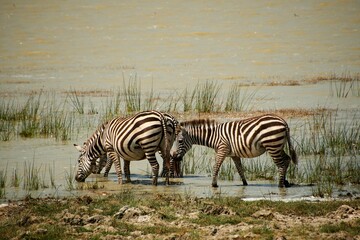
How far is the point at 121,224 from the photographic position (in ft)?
29.1

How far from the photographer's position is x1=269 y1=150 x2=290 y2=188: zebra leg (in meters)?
11.5

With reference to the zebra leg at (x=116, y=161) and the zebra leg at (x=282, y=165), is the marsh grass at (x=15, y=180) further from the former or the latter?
the zebra leg at (x=282, y=165)

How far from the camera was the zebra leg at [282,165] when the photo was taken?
1154cm

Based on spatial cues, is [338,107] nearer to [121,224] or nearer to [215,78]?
[215,78]

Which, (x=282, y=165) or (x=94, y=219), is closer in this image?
(x=94, y=219)

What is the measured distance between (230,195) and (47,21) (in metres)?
24.8

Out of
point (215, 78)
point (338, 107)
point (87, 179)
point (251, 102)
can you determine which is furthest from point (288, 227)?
point (215, 78)

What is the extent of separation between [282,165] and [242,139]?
675 mm

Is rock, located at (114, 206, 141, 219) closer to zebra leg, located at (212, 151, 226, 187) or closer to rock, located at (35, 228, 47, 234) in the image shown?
rock, located at (35, 228, 47, 234)

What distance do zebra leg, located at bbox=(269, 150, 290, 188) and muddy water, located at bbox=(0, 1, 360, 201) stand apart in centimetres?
135

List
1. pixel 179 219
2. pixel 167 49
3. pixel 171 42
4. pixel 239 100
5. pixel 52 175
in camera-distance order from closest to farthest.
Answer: pixel 179 219 → pixel 52 175 → pixel 239 100 → pixel 167 49 → pixel 171 42

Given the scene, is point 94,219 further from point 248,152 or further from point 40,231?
point 248,152

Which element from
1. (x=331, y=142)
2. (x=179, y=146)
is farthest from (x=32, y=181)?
(x=331, y=142)

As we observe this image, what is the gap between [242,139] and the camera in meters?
11.9
